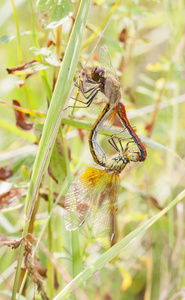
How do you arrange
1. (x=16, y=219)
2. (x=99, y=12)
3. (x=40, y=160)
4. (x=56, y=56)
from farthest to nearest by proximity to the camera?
(x=99, y=12)
(x=16, y=219)
(x=56, y=56)
(x=40, y=160)

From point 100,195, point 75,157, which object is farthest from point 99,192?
point 75,157

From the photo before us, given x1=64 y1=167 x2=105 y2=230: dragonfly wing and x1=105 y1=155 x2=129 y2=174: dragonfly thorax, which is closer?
x1=64 y1=167 x2=105 y2=230: dragonfly wing

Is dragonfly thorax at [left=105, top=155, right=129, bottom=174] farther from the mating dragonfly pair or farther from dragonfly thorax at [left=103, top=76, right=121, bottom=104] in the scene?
dragonfly thorax at [left=103, top=76, right=121, bottom=104]

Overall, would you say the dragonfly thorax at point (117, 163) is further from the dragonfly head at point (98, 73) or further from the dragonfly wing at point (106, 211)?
the dragonfly head at point (98, 73)

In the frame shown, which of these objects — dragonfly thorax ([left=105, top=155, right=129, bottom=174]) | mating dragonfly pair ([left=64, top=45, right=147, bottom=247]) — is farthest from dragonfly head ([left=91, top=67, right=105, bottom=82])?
dragonfly thorax ([left=105, top=155, right=129, bottom=174])

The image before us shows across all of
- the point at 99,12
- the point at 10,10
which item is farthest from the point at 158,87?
the point at 10,10

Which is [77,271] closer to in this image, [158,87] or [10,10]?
[158,87]

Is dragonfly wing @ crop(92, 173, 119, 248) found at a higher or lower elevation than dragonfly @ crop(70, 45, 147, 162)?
lower

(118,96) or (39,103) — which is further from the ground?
(118,96)

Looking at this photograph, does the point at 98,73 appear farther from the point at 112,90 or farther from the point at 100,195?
the point at 100,195
